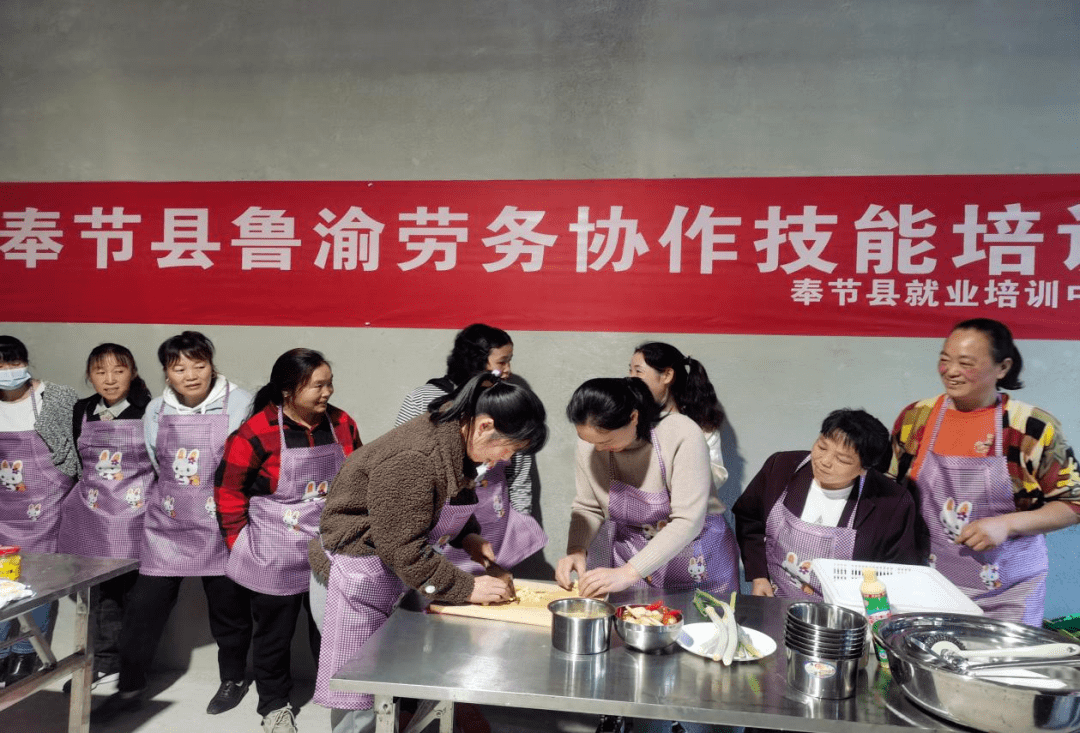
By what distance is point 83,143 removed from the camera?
135 inches

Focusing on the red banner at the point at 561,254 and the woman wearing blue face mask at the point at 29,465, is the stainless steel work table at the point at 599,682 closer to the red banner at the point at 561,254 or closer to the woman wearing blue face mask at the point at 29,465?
the red banner at the point at 561,254

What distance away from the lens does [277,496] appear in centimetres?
270

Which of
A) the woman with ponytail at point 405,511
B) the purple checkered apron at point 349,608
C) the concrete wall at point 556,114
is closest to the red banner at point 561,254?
the concrete wall at point 556,114

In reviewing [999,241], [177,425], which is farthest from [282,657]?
[999,241]

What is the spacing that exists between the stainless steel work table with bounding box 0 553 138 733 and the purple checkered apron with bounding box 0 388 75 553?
0.72 metres

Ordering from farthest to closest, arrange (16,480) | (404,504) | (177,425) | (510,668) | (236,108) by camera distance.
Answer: (236,108), (16,480), (177,425), (404,504), (510,668)

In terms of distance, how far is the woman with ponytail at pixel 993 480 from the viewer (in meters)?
2.34

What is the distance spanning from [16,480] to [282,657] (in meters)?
1.35

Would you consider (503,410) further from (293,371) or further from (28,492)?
(28,492)

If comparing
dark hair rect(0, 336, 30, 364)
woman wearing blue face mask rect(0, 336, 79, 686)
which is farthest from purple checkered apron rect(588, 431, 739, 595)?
dark hair rect(0, 336, 30, 364)

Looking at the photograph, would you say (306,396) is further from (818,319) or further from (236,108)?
(818,319)

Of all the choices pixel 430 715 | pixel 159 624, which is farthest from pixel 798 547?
pixel 159 624

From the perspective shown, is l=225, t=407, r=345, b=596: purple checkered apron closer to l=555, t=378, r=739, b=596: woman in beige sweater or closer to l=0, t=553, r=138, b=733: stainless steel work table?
l=0, t=553, r=138, b=733: stainless steel work table

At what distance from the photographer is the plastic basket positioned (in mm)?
1784
